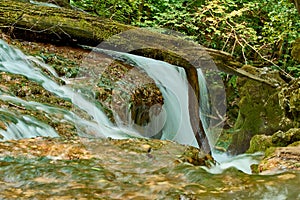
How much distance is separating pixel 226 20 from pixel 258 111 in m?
3.21

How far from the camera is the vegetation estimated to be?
9117 millimetres

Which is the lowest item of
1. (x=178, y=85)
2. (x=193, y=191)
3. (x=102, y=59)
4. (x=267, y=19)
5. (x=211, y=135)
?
(x=211, y=135)

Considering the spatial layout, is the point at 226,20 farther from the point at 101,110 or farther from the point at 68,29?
the point at 101,110

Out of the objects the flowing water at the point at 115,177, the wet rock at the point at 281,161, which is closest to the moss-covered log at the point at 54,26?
the flowing water at the point at 115,177

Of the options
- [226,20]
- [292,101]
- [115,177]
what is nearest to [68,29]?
[292,101]

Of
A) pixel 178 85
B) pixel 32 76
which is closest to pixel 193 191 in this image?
pixel 32 76

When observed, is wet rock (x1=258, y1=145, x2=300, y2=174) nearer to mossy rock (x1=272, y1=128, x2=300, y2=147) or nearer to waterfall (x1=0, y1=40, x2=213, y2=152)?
mossy rock (x1=272, y1=128, x2=300, y2=147)

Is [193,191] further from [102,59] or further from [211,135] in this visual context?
[211,135]

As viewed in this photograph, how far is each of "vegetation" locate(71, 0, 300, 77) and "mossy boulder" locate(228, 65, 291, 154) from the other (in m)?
1.84

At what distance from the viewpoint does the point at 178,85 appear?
23.4ft

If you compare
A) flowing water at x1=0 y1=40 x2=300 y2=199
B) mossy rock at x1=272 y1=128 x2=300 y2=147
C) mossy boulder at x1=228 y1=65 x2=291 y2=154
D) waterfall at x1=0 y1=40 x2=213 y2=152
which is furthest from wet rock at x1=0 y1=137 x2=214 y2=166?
mossy boulder at x1=228 y1=65 x2=291 y2=154

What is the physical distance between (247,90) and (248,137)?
3.53 feet

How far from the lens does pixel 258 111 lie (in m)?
7.39

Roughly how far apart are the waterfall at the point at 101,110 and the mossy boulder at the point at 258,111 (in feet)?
3.35
